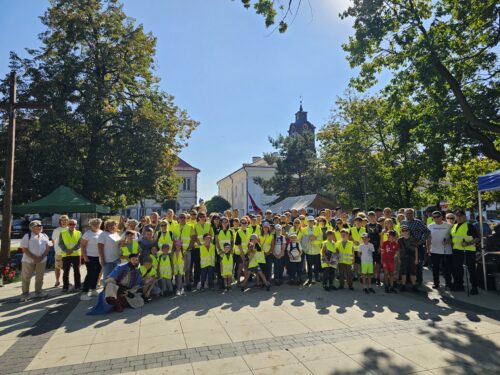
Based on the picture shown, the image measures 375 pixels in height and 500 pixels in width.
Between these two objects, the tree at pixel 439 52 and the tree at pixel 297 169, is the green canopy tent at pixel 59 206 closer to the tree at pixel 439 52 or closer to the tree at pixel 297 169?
the tree at pixel 439 52

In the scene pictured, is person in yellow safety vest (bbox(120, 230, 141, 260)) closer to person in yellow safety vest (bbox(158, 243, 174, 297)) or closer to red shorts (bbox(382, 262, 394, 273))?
person in yellow safety vest (bbox(158, 243, 174, 297))

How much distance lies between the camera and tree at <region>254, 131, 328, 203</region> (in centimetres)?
3472

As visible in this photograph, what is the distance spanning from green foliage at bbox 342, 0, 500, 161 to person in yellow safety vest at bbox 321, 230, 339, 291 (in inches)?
243

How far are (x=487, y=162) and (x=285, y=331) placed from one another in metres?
22.8

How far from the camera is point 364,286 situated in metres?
7.96

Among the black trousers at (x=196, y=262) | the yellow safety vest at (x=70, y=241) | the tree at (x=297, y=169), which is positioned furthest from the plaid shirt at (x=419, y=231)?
the tree at (x=297, y=169)

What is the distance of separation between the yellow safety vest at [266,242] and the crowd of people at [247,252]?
0.10 feet

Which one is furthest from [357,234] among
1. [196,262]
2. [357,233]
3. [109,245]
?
[109,245]

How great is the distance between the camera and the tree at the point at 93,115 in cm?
1820

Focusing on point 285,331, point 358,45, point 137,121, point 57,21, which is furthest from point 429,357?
point 57,21

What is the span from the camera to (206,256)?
8.13 meters

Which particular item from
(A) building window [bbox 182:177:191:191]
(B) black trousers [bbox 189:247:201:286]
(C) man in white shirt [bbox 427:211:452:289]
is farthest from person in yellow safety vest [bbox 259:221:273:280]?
(A) building window [bbox 182:177:191:191]

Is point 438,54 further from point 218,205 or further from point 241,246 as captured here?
point 218,205

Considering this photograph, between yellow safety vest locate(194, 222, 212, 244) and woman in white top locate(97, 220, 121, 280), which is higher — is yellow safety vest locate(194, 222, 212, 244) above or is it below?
above
